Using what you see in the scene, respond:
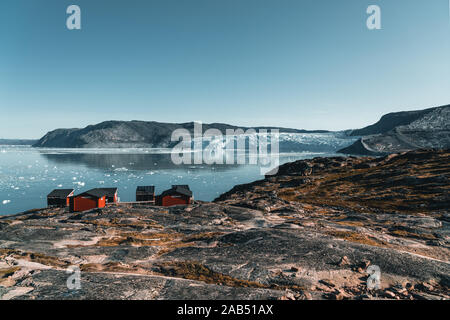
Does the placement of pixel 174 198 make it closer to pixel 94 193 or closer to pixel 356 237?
pixel 94 193

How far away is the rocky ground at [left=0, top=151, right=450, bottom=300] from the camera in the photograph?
15492 millimetres

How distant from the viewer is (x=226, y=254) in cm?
2203

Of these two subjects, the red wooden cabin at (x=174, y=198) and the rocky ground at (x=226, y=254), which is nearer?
the rocky ground at (x=226, y=254)

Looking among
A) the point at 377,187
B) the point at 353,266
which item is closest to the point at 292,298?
the point at 353,266

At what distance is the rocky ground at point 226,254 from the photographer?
50.8 feet

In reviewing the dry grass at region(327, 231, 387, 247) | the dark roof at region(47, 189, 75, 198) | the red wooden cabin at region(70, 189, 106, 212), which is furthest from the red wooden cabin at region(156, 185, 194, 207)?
the dry grass at region(327, 231, 387, 247)

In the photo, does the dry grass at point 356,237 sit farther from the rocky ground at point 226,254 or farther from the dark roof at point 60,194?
the dark roof at point 60,194

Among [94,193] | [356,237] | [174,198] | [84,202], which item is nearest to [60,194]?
[94,193]
